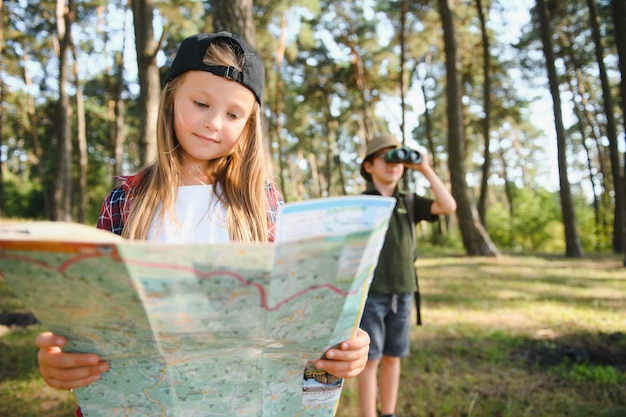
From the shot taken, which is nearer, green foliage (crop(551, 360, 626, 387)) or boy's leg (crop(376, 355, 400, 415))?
boy's leg (crop(376, 355, 400, 415))

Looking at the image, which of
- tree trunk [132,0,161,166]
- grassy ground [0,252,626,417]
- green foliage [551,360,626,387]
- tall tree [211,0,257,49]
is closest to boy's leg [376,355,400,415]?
grassy ground [0,252,626,417]

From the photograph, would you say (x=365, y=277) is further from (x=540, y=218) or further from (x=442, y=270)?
(x=540, y=218)

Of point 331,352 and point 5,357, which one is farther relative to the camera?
point 5,357

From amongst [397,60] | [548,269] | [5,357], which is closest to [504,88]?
[397,60]

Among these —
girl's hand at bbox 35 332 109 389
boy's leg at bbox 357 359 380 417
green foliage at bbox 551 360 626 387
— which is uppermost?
girl's hand at bbox 35 332 109 389

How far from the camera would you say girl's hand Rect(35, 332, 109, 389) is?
2.47 ft

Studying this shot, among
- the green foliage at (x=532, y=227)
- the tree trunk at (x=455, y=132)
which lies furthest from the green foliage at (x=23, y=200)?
the green foliage at (x=532, y=227)

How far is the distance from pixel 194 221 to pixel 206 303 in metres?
0.54

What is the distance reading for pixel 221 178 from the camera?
127 centimetres

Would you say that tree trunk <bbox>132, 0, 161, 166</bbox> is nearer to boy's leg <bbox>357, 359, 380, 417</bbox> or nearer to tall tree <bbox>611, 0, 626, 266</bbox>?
boy's leg <bbox>357, 359, 380, 417</bbox>

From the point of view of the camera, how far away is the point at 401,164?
2.49 metres

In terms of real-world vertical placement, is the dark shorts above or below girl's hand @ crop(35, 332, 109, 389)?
below

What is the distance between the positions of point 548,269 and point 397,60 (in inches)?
469

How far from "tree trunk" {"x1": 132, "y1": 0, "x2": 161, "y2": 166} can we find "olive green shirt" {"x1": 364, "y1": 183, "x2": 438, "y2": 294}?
129 inches
